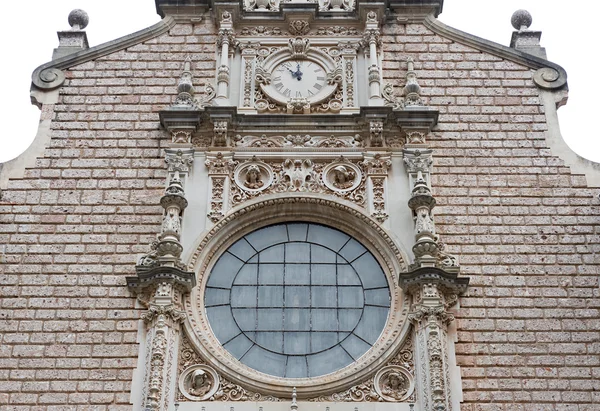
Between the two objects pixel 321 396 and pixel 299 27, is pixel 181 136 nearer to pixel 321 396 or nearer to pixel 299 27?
pixel 299 27

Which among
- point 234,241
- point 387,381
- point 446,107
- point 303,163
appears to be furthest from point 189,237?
point 446,107

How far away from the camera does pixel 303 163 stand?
17516 millimetres

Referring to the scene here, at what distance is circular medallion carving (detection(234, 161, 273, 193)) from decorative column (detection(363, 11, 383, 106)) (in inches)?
83.8

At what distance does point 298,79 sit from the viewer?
1872cm

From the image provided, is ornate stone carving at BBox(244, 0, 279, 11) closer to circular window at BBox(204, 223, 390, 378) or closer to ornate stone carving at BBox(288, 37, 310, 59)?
ornate stone carving at BBox(288, 37, 310, 59)

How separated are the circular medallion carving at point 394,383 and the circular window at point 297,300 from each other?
1.79ft

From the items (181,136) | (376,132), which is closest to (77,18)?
→ (181,136)

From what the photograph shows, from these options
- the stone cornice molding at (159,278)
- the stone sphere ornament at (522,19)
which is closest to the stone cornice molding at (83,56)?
the stone cornice molding at (159,278)

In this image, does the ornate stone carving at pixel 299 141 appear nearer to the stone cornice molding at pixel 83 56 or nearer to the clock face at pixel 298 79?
the clock face at pixel 298 79

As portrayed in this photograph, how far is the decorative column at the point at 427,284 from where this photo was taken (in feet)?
49.1

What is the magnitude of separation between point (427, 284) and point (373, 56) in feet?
15.8

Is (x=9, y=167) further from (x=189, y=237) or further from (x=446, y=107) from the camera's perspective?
(x=446, y=107)

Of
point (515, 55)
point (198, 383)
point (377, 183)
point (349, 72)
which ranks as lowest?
point (198, 383)

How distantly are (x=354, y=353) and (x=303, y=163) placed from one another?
132 inches
